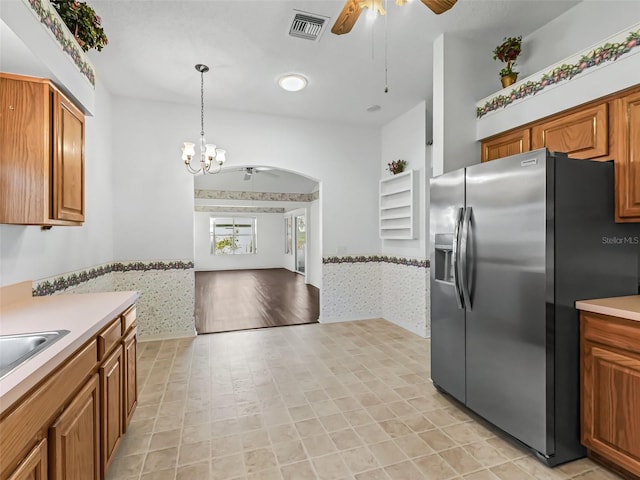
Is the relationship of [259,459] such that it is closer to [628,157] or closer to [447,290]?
[447,290]

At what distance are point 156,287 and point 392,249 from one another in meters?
3.21

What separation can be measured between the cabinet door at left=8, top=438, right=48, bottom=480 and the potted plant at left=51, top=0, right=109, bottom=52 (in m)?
2.11

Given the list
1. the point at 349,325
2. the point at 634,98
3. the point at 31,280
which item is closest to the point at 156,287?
the point at 31,280

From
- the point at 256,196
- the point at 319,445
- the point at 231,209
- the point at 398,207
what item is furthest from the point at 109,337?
the point at 231,209

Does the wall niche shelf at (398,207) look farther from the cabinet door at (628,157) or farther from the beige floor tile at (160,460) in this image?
the beige floor tile at (160,460)

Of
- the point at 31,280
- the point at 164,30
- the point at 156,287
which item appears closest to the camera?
the point at 31,280

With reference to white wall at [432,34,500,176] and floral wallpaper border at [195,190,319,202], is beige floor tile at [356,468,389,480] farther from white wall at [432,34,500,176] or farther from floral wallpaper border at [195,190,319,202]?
floral wallpaper border at [195,190,319,202]

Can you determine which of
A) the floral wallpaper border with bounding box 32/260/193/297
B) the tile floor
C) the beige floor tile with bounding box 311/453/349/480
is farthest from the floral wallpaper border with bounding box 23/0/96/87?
the beige floor tile with bounding box 311/453/349/480

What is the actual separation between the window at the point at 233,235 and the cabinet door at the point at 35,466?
459 inches

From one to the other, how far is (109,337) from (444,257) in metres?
2.26

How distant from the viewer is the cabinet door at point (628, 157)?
1.96m

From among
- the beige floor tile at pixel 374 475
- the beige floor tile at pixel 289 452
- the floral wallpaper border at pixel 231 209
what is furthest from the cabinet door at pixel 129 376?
the floral wallpaper border at pixel 231 209

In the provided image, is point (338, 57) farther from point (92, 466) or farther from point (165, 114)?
point (92, 466)

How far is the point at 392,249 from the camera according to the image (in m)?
4.99
